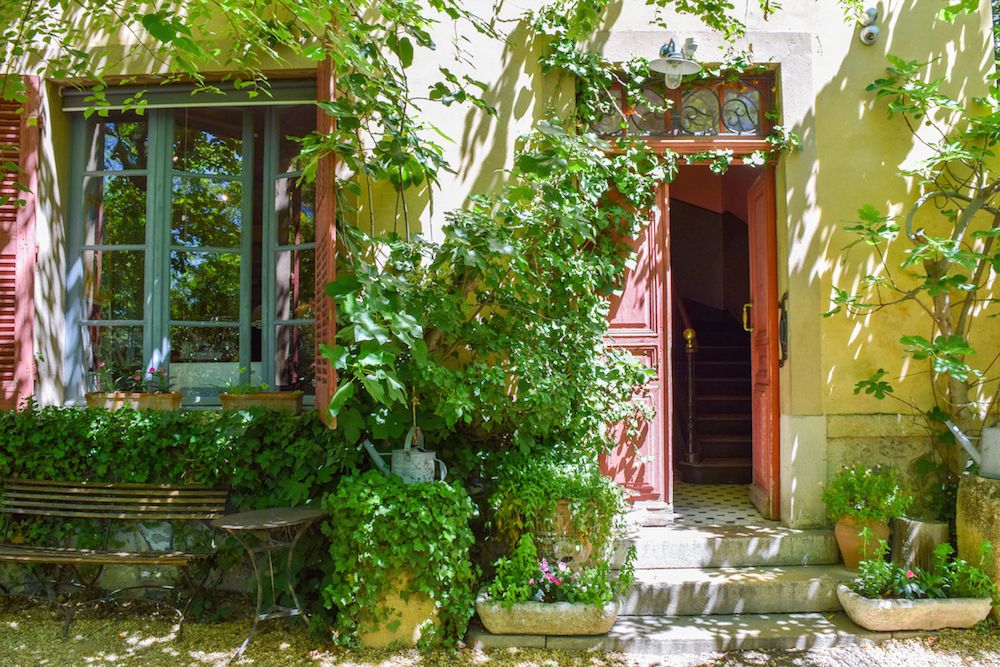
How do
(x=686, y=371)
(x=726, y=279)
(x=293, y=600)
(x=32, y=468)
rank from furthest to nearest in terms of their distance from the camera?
1. (x=726, y=279)
2. (x=686, y=371)
3. (x=32, y=468)
4. (x=293, y=600)

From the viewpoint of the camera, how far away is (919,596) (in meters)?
3.89

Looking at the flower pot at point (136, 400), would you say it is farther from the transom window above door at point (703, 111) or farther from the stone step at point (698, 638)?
the transom window above door at point (703, 111)

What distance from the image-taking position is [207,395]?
488 centimetres

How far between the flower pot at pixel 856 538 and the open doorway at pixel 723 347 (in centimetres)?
62

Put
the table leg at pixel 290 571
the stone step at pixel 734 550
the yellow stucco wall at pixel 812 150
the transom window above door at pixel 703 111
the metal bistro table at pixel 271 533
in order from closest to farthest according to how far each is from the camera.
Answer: the metal bistro table at pixel 271 533 < the table leg at pixel 290 571 < the stone step at pixel 734 550 < the yellow stucco wall at pixel 812 150 < the transom window above door at pixel 703 111

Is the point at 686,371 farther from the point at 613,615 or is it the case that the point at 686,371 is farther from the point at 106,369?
the point at 106,369

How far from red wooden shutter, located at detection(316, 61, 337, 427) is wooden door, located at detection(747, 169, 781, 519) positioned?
2.98 m

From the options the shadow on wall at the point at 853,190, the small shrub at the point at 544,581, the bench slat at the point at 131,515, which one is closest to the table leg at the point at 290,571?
the bench slat at the point at 131,515

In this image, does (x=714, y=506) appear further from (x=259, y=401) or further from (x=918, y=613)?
(x=259, y=401)

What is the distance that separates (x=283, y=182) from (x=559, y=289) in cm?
205

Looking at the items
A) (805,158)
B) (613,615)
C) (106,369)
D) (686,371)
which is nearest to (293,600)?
(613,615)

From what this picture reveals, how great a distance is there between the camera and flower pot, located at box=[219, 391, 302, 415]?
4547mm

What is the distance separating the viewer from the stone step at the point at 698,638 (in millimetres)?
3721

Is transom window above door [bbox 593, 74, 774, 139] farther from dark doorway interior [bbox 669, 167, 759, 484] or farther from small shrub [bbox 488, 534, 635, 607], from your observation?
small shrub [bbox 488, 534, 635, 607]
